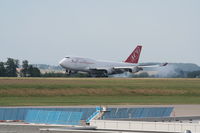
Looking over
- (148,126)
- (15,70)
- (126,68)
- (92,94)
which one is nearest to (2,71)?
(15,70)

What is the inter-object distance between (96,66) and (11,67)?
22.5 meters

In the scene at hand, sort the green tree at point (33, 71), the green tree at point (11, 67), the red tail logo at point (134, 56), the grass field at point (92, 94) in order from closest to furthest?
the grass field at point (92, 94)
the green tree at point (33, 71)
the green tree at point (11, 67)
the red tail logo at point (134, 56)

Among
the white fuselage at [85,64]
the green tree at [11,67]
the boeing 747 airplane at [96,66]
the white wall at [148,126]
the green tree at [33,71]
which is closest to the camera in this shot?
the white wall at [148,126]

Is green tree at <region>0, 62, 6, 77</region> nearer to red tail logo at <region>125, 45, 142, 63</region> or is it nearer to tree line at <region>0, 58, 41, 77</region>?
tree line at <region>0, 58, 41, 77</region>

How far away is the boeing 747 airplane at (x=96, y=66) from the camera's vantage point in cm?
15950

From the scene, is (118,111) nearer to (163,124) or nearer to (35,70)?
(163,124)

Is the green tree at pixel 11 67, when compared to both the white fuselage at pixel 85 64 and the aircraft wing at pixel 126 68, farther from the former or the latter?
the aircraft wing at pixel 126 68

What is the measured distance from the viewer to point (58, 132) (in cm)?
4131

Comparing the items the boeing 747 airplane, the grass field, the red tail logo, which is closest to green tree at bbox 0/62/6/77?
the boeing 747 airplane

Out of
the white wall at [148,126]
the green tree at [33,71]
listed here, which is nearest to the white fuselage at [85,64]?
the green tree at [33,71]

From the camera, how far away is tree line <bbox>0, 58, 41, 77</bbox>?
544 feet

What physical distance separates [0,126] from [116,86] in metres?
62.3

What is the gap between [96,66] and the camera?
166 metres

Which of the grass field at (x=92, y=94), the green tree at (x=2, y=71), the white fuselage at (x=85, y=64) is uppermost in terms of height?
the white fuselage at (x=85, y=64)
